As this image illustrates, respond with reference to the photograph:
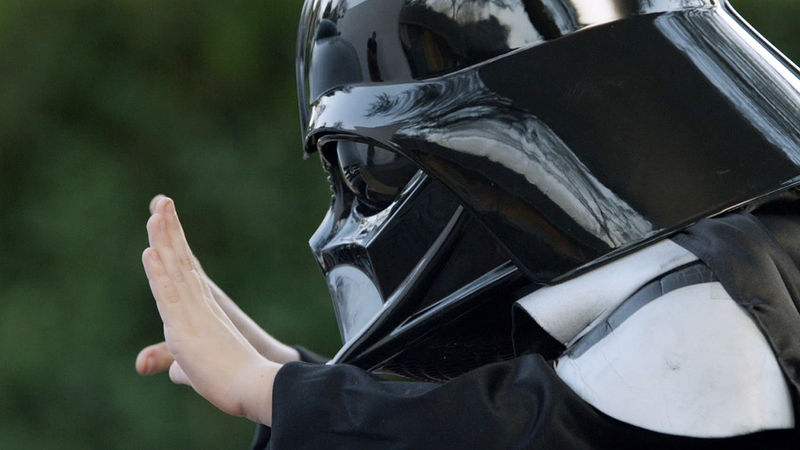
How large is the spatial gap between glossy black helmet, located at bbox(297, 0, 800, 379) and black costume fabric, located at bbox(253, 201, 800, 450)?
0.18ft

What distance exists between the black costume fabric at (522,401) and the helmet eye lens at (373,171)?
0.26 meters

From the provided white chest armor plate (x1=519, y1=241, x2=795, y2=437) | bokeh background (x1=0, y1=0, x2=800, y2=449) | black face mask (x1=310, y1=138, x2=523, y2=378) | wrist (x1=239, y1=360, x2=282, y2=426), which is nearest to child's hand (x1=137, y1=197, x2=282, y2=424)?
wrist (x1=239, y1=360, x2=282, y2=426)

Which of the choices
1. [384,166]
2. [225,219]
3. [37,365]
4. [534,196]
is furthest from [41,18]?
[534,196]

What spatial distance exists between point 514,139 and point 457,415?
29 centimetres

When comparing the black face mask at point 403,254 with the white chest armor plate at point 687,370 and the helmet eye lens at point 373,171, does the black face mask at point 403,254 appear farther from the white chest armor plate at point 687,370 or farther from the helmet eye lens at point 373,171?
the white chest armor plate at point 687,370

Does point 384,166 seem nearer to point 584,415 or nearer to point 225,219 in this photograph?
point 584,415

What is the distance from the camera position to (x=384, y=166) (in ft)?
4.47

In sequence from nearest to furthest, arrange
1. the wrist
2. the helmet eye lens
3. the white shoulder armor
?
the white shoulder armor → the wrist → the helmet eye lens

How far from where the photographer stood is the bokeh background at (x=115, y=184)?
9.86ft

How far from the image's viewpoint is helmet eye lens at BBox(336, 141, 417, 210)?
1.35 metres

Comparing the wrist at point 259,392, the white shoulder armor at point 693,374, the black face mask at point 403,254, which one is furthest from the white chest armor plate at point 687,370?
the wrist at point 259,392

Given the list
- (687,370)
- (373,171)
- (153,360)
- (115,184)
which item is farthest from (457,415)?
(115,184)

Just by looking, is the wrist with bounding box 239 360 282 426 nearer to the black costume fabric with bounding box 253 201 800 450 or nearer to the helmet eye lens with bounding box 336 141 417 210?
the black costume fabric with bounding box 253 201 800 450

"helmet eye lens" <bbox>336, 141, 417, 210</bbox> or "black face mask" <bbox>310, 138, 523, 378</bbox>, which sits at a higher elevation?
"helmet eye lens" <bbox>336, 141, 417, 210</bbox>
